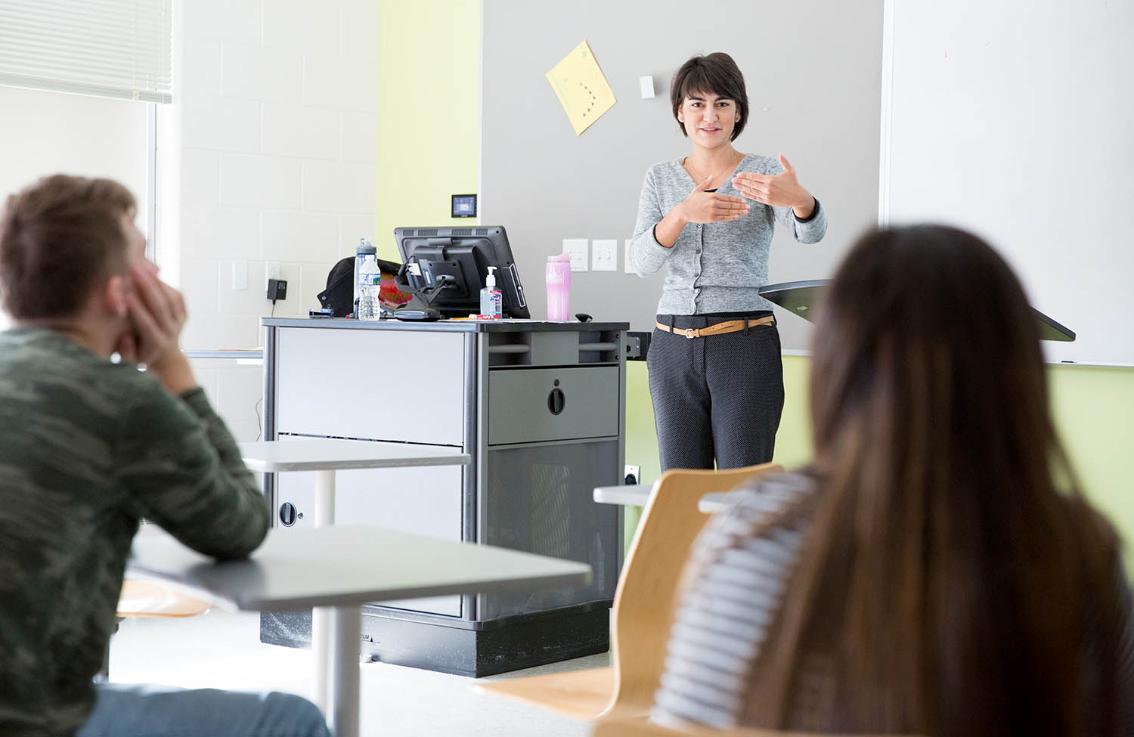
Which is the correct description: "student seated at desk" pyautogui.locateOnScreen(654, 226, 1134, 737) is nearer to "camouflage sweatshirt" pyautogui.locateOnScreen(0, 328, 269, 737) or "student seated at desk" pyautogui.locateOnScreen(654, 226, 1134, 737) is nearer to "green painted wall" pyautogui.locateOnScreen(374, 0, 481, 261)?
"camouflage sweatshirt" pyautogui.locateOnScreen(0, 328, 269, 737)

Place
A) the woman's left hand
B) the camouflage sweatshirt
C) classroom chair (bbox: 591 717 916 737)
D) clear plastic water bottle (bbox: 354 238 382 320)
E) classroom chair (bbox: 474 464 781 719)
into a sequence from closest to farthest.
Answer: classroom chair (bbox: 591 717 916 737) → the camouflage sweatshirt → classroom chair (bbox: 474 464 781 719) → the woman's left hand → clear plastic water bottle (bbox: 354 238 382 320)

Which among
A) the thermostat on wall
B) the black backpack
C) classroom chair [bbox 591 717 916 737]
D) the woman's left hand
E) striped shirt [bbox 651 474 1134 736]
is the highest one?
the thermostat on wall

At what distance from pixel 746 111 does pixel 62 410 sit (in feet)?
7.68

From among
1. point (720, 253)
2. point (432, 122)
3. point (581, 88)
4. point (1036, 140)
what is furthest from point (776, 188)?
point (432, 122)

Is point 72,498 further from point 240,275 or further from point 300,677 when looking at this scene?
point 240,275

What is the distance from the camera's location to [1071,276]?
3.53m

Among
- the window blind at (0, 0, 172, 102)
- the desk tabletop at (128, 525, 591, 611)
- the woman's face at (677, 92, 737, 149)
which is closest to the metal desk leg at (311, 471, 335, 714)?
the desk tabletop at (128, 525, 591, 611)

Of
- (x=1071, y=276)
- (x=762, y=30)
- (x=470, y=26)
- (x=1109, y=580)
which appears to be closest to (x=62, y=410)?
(x=1109, y=580)

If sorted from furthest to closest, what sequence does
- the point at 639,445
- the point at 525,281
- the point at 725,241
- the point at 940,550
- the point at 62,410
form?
the point at 525,281 → the point at 639,445 → the point at 725,241 → the point at 62,410 → the point at 940,550

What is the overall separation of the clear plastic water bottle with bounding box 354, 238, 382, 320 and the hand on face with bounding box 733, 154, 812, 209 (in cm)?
131

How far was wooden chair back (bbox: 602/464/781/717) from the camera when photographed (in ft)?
6.31

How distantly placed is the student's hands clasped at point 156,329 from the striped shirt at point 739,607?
81 cm

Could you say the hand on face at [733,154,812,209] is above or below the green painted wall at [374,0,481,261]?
below

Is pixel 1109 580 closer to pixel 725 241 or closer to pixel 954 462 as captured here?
pixel 954 462
